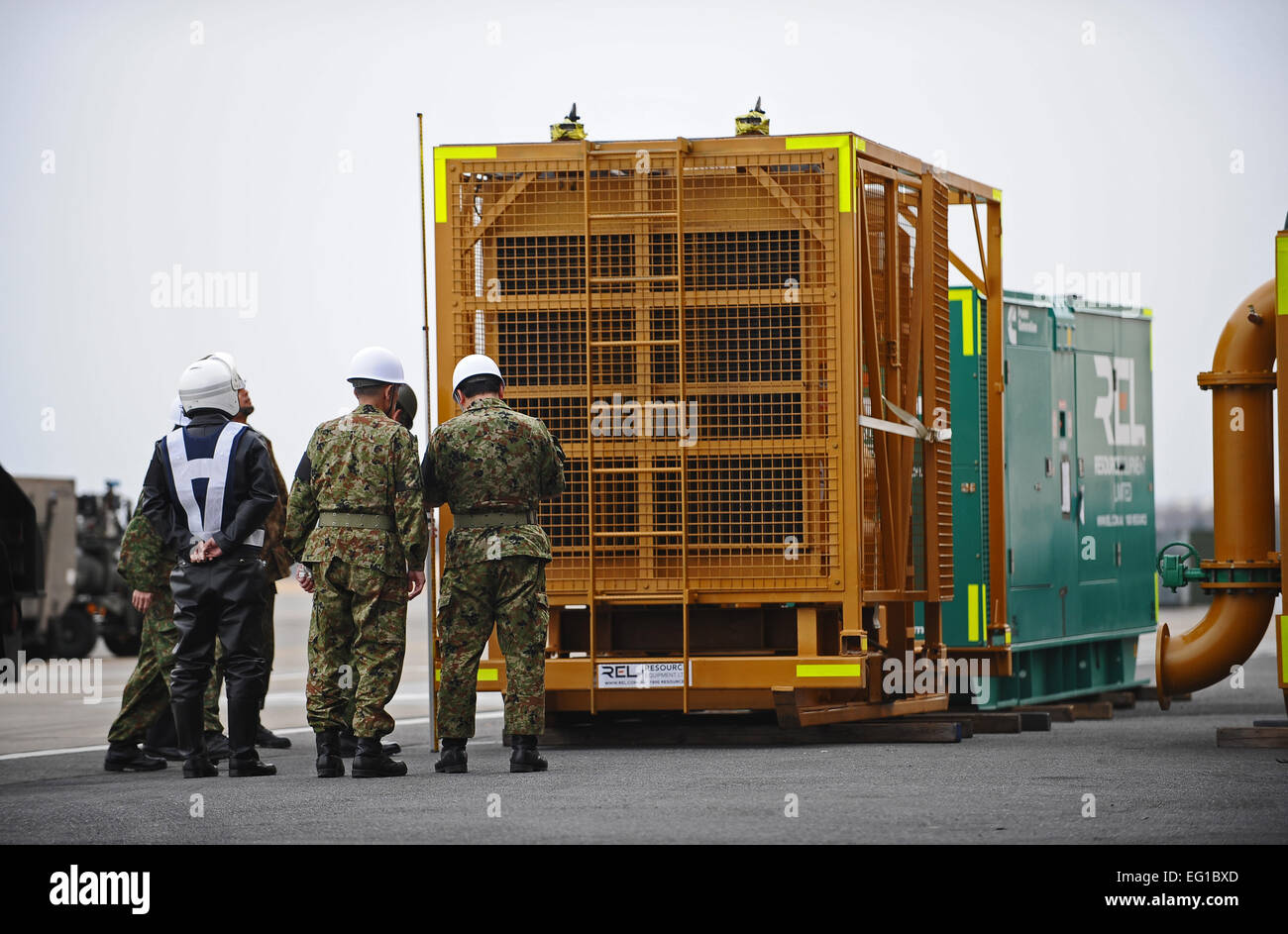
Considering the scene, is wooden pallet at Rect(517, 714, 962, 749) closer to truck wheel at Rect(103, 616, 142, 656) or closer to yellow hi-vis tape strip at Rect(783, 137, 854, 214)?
yellow hi-vis tape strip at Rect(783, 137, 854, 214)

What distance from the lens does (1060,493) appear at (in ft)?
49.1

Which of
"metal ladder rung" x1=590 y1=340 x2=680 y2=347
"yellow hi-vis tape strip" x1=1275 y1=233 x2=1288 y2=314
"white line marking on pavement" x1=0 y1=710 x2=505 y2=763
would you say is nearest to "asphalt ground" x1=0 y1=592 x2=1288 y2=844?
"white line marking on pavement" x1=0 y1=710 x2=505 y2=763

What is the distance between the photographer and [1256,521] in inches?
464

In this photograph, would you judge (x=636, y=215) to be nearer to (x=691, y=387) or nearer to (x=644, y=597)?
(x=691, y=387)

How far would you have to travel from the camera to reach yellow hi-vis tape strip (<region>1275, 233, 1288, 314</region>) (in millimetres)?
10852

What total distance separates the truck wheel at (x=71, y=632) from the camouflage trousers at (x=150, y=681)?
640 inches

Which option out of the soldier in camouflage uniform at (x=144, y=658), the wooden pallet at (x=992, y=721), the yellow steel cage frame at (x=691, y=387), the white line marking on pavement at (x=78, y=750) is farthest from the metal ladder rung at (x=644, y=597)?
the soldier in camouflage uniform at (x=144, y=658)

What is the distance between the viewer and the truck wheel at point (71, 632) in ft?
88.4

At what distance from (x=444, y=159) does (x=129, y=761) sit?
13.0 ft

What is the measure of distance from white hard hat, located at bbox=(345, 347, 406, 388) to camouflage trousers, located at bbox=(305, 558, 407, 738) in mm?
976

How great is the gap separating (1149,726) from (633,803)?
252 inches

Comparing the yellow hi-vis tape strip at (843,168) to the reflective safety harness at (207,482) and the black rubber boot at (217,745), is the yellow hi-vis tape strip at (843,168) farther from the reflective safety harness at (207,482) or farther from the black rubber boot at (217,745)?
the black rubber boot at (217,745)

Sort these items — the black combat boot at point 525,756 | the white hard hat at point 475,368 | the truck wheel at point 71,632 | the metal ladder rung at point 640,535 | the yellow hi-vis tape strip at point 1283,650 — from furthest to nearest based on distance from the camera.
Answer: the truck wheel at point 71,632 → the metal ladder rung at point 640,535 → the yellow hi-vis tape strip at point 1283,650 → the white hard hat at point 475,368 → the black combat boot at point 525,756
